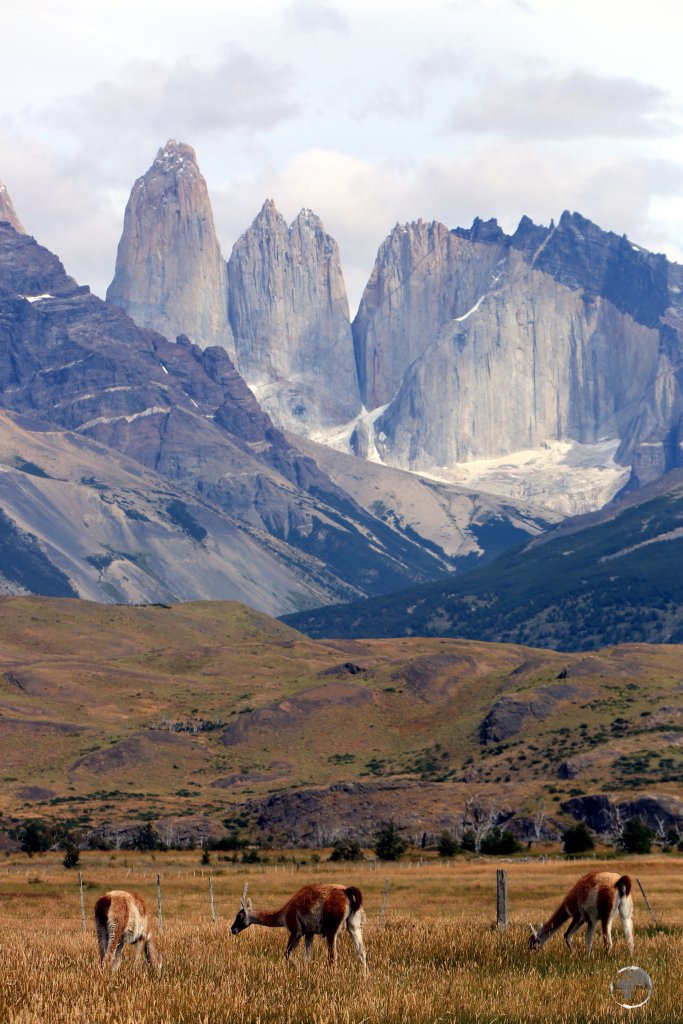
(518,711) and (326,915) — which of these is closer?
(326,915)

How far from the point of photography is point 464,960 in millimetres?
29984

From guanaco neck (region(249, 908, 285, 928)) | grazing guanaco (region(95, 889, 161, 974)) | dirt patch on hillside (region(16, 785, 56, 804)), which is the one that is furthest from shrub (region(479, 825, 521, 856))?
grazing guanaco (region(95, 889, 161, 974))

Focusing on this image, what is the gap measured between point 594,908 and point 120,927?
10.3 metres

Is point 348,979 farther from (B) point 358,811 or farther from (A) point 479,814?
(B) point 358,811

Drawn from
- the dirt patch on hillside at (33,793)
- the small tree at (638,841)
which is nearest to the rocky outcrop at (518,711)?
the dirt patch on hillside at (33,793)

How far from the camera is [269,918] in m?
31.1

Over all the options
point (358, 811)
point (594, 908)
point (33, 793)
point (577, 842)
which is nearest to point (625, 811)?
point (358, 811)

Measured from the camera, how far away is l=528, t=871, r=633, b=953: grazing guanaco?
3184 centimetres

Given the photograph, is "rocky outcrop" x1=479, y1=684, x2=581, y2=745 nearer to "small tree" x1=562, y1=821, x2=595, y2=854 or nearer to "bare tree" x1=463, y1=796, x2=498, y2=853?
"bare tree" x1=463, y1=796, x2=498, y2=853

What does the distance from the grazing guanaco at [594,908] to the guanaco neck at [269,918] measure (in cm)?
546

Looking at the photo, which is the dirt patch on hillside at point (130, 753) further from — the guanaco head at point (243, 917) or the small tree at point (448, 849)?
the guanaco head at point (243, 917)

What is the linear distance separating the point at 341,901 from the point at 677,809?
340ft

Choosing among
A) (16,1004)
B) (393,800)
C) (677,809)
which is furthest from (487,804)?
(16,1004)

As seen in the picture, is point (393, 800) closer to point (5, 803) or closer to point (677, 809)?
point (677, 809)
